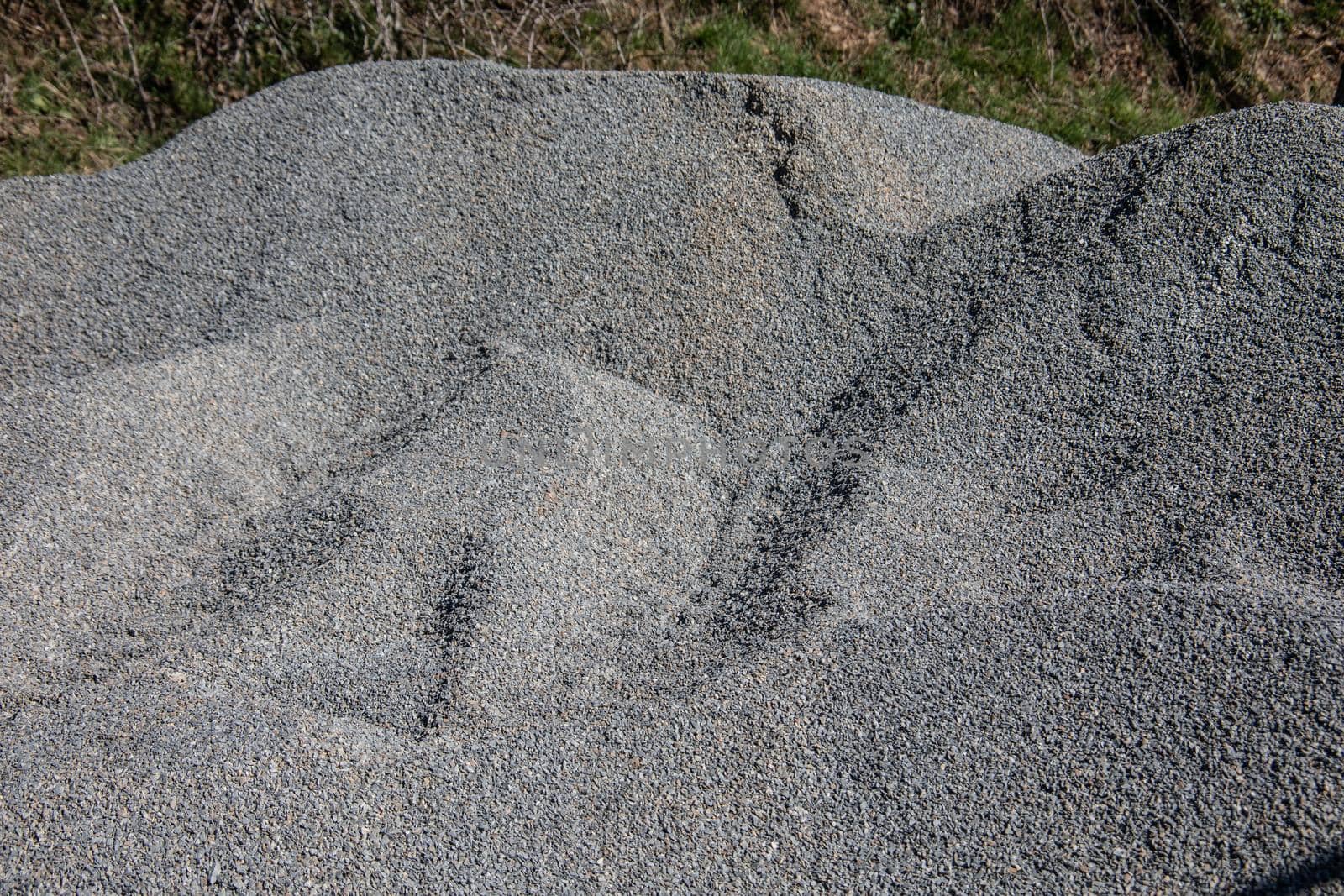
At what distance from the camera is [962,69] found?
562 cm

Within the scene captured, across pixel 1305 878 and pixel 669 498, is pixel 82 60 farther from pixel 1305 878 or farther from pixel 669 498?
pixel 1305 878

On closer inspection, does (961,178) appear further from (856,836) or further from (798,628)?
(856,836)

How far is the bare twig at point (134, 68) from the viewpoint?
483 cm

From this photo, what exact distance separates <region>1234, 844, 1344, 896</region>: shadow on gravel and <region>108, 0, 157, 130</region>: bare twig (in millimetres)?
4998

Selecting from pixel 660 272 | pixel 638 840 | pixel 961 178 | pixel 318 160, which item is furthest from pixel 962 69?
pixel 638 840

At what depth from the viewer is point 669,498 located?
3291 mm

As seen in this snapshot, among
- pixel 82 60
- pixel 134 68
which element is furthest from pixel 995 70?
pixel 82 60

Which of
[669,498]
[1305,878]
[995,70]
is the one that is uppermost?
[995,70]

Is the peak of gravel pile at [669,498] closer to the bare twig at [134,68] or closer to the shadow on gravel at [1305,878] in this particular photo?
the shadow on gravel at [1305,878]

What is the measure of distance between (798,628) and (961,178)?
224 cm

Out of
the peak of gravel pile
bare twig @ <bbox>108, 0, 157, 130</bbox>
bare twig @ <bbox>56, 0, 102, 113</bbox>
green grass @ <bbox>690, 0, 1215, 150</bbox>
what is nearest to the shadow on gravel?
the peak of gravel pile

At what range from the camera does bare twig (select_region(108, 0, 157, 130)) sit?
15.8 feet

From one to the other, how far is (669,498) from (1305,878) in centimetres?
183

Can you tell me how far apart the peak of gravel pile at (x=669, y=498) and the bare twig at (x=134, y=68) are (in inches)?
29.1
